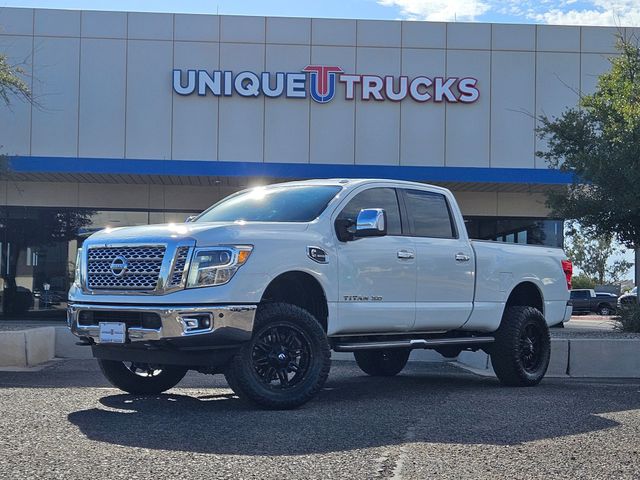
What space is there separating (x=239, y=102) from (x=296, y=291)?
1721 centimetres

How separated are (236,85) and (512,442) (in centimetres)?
1959

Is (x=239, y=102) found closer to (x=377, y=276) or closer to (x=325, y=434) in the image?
(x=377, y=276)

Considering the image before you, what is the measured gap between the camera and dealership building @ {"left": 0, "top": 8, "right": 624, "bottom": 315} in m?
24.1

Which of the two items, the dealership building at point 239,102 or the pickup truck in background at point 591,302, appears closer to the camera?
the dealership building at point 239,102

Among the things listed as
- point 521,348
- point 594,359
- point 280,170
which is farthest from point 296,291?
point 280,170

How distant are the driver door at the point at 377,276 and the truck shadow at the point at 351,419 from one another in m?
0.78

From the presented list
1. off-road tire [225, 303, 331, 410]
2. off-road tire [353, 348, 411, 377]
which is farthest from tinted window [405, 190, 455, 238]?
off-road tire [225, 303, 331, 410]

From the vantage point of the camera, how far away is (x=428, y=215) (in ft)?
30.4

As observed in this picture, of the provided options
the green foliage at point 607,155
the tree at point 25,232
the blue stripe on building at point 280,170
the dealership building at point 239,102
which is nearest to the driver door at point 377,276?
the green foliage at point 607,155

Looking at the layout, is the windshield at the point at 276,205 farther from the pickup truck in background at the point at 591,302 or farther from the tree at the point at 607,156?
the pickup truck in background at the point at 591,302

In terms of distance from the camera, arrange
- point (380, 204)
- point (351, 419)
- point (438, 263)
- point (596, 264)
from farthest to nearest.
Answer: point (596, 264), point (438, 263), point (380, 204), point (351, 419)

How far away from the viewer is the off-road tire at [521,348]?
967 cm

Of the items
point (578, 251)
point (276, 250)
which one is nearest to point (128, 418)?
point (276, 250)

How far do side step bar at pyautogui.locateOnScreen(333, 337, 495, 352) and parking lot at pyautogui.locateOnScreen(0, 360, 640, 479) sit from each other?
0.50 metres
